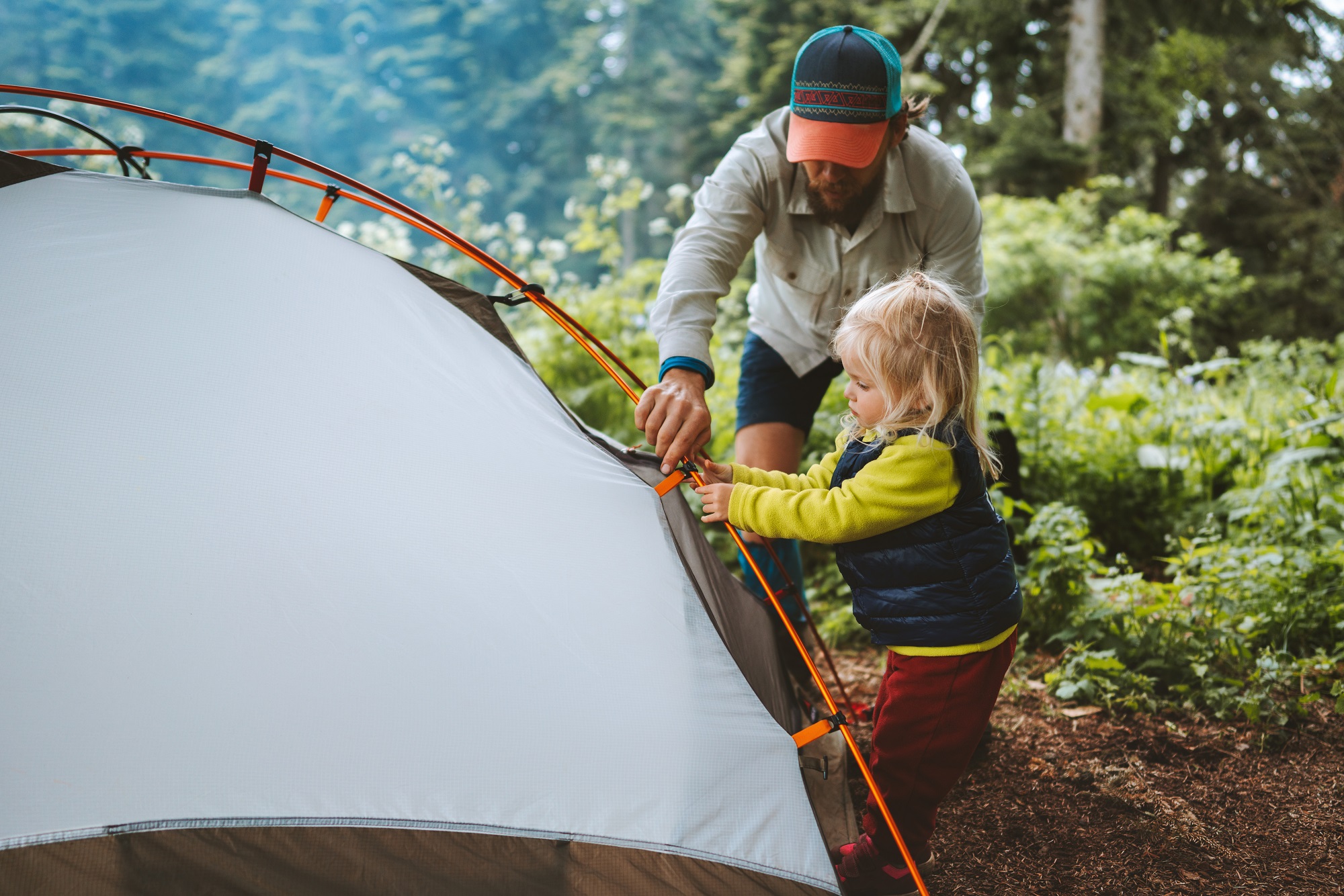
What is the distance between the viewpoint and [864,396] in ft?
5.07

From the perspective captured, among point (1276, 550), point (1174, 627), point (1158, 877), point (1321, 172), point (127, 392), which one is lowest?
point (1158, 877)

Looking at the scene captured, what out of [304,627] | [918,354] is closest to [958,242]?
[918,354]

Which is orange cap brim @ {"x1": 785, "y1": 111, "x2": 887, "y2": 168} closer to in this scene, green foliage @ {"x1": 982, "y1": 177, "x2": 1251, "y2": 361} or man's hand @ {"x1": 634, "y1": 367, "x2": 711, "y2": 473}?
man's hand @ {"x1": 634, "y1": 367, "x2": 711, "y2": 473}

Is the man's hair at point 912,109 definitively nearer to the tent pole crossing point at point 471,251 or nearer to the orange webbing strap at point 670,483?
the tent pole crossing point at point 471,251

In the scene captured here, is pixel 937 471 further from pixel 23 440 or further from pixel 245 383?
pixel 23 440

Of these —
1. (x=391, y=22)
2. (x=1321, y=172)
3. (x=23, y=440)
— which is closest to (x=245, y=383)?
(x=23, y=440)

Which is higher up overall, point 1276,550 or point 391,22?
point 391,22

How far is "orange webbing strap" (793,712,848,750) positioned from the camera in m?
1.59

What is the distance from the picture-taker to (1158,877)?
1.79 metres

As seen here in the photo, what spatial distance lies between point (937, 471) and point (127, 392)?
1.44m

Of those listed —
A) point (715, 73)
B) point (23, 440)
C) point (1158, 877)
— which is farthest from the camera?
point (715, 73)

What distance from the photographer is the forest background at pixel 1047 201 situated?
2.77 metres

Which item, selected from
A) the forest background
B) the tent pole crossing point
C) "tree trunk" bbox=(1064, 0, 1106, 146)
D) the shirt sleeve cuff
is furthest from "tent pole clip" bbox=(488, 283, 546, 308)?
"tree trunk" bbox=(1064, 0, 1106, 146)

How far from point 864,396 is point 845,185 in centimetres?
70
